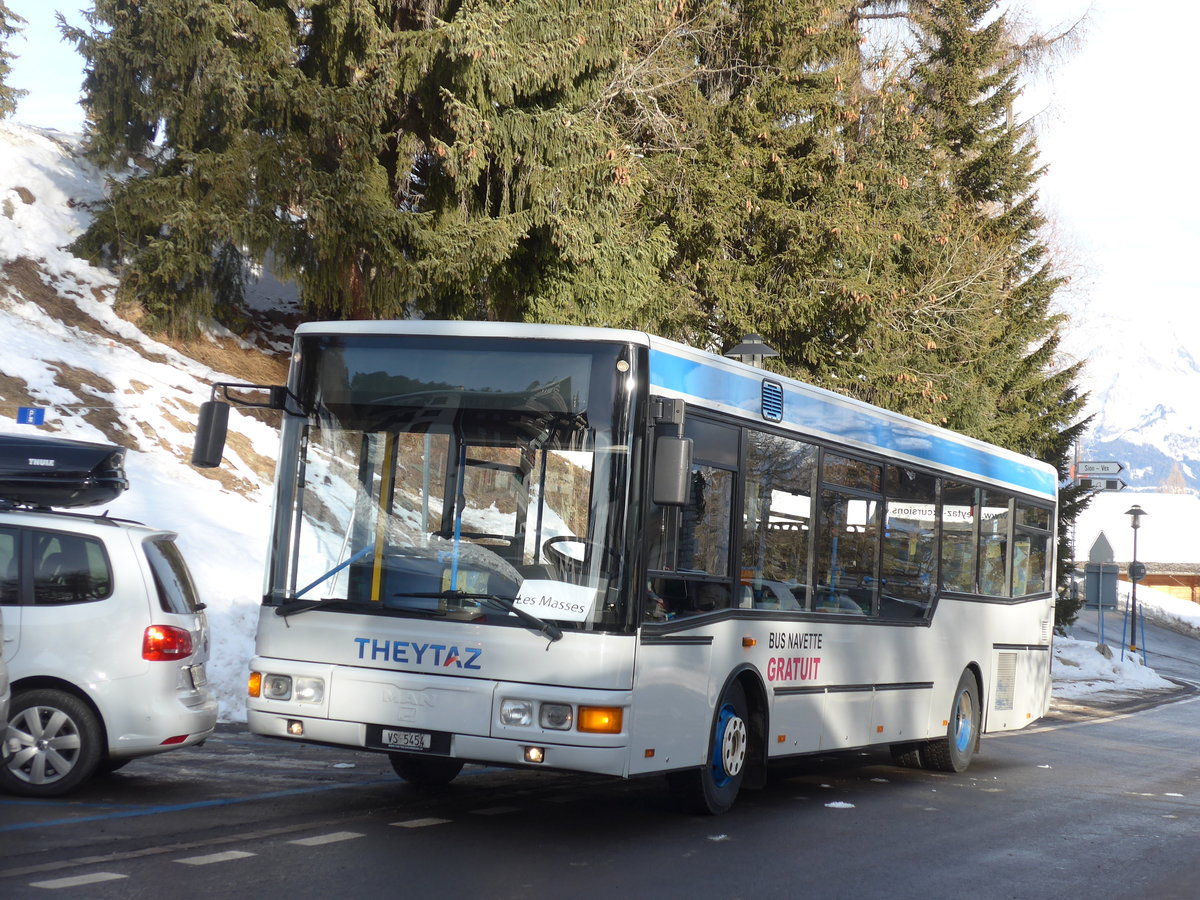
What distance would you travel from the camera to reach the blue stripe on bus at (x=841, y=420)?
346 inches

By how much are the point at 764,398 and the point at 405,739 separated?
3.53 meters

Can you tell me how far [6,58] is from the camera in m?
44.9

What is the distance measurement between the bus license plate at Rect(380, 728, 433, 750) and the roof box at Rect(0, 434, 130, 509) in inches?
116

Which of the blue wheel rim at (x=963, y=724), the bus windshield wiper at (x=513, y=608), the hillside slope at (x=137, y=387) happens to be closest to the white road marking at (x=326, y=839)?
the bus windshield wiper at (x=513, y=608)

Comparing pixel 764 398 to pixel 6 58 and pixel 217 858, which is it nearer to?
pixel 217 858

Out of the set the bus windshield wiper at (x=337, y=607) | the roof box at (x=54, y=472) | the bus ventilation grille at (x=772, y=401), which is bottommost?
the bus windshield wiper at (x=337, y=607)

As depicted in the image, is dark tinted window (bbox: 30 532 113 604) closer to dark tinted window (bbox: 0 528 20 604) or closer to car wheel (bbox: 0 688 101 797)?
dark tinted window (bbox: 0 528 20 604)

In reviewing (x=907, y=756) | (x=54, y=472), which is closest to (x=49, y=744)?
(x=54, y=472)

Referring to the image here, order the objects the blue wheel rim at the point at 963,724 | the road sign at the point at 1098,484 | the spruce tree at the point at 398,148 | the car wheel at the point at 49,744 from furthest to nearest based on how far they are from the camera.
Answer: the road sign at the point at 1098,484, the spruce tree at the point at 398,148, the blue wheel rim at the point at 963,724, the car wheel at the point at 49,744

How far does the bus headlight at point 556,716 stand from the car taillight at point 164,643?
253 centimetres

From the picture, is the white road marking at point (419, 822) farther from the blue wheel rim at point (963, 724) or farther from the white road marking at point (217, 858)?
the blue wheel rim at point (963, 724)

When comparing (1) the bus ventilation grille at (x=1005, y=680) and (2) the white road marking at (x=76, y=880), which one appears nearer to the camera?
(2) the white road marking at (x=76, y=880)

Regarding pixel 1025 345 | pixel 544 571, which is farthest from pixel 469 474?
pixel 1025 345

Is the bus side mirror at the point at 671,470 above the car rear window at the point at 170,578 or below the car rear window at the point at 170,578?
above
